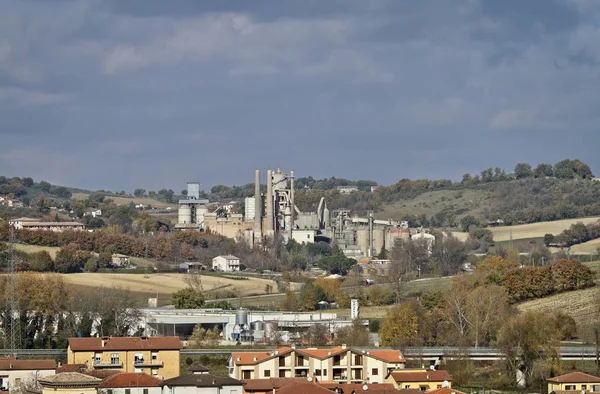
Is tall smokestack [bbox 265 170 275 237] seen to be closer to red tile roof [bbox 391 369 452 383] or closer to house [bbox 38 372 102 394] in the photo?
red tile roof [bbox 391 369 452 383]

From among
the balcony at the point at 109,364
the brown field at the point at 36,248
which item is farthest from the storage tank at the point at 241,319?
the brown field at the point at 36,248

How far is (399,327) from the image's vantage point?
297 ft

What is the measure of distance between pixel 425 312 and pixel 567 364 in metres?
23.7

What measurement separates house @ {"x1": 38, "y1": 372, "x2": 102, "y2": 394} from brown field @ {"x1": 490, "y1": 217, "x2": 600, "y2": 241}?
140 m

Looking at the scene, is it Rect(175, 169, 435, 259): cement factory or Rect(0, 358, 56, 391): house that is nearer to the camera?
Rect(0, 358, 56, 391): house

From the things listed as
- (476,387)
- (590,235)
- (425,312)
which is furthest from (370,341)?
(590,235)

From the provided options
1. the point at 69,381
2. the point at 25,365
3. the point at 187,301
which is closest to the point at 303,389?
the point at 69,381

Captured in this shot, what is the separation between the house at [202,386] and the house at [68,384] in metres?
6.20

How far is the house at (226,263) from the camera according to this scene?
161750 mm

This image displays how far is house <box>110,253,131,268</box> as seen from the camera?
153 meters

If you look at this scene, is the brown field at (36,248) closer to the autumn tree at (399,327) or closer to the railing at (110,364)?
the autumn tree at (399,327)

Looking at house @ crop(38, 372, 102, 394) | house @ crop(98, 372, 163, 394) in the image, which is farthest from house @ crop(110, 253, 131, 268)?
house @ crop(38, 372, 102, 394)

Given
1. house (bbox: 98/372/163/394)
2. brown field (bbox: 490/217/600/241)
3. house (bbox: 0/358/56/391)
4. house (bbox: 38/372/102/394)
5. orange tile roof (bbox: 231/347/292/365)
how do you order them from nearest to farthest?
house (bbox: 38/372/102/394) → house (bbox: 98/372/163/394) → house (bbox: 0/358/56/391) → orange tile roof (bbox: 231/347/292/365) → brown field (bbox: 490/217/600/241)

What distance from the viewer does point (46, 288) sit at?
322 feet
